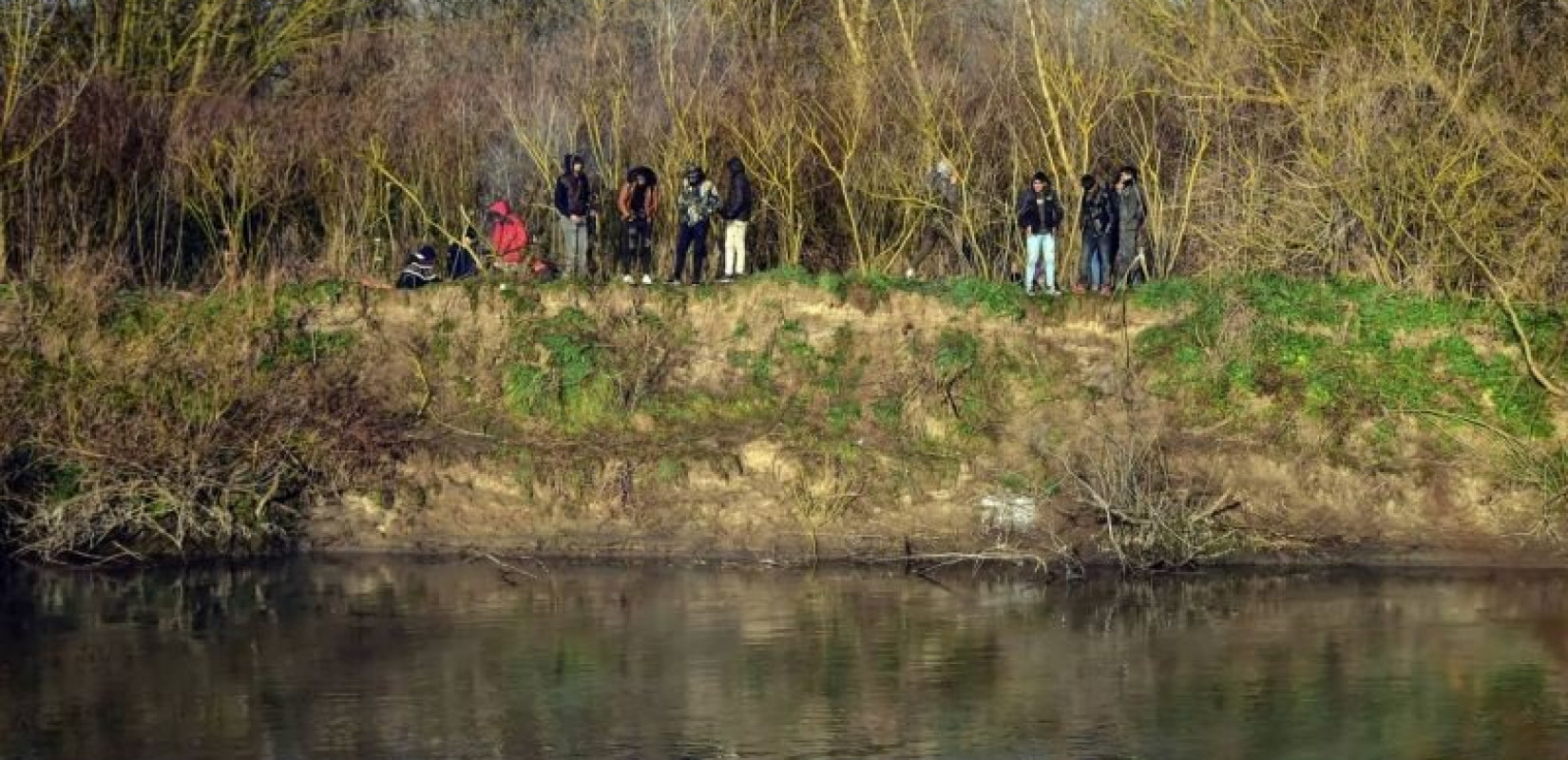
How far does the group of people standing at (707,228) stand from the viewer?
90.7 ft

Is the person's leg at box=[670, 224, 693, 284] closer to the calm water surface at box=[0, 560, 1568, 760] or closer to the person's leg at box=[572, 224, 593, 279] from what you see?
the person's leg at box=[572, 224, 593, 279]

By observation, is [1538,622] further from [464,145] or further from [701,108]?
[464,145]

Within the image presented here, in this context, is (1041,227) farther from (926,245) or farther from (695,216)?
(695,216)

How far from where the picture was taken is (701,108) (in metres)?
30.3

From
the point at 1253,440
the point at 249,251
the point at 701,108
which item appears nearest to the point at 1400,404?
the point at 1253,440

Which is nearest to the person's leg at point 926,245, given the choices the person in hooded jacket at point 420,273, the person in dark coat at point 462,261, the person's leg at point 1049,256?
the person's leg at point 1049,256

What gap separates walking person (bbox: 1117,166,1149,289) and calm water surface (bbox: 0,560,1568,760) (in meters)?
5.74

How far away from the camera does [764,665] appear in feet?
63.0

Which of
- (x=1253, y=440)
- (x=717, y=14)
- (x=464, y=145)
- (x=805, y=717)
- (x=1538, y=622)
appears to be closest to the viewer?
(x=805, y=717)

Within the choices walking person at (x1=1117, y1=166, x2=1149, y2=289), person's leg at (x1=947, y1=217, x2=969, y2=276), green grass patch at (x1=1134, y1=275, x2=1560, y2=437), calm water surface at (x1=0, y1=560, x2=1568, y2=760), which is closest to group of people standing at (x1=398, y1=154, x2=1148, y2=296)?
walking person at (x1=1117, y1=166, x2=1149, y2=289)

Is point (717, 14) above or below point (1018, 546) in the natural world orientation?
above

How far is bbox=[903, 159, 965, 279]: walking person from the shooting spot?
1161 inches

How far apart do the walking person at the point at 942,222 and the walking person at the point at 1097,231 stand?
6.50ft

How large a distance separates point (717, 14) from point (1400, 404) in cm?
1524
